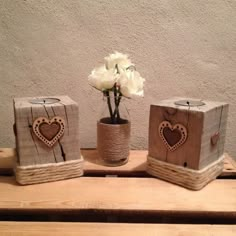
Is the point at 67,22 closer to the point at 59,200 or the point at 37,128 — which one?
the point at 37,128

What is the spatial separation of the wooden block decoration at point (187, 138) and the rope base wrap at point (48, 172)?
0.19m

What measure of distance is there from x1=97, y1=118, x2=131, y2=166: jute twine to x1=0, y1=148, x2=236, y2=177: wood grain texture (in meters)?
0.02

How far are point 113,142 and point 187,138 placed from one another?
0.61 feet

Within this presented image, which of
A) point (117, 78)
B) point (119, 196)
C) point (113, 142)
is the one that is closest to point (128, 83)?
point (117, 78)

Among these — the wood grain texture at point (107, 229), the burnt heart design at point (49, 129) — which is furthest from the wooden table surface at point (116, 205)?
the burnt heart design at point (49, 129)

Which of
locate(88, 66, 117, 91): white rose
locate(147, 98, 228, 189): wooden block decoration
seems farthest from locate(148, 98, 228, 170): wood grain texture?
locate(88, 66, 117, 91): white rose

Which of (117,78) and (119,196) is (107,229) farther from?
(117,78)

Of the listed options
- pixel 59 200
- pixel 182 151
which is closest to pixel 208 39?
pixel 182 151

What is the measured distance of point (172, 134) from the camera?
0.66 m

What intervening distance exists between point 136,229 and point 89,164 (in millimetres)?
279

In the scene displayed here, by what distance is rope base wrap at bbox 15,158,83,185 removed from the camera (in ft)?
2.12

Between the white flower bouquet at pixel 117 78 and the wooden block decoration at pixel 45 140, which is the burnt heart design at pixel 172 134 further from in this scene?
the wooden block decoration at pixel 45 140

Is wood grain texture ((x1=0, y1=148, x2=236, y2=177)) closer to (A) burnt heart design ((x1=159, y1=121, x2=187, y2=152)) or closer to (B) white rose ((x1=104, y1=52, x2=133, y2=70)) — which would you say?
(A) burnt heart design ((x1=159, y1=121, x2=187, y2=152))

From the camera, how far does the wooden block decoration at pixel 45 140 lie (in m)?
0.63
